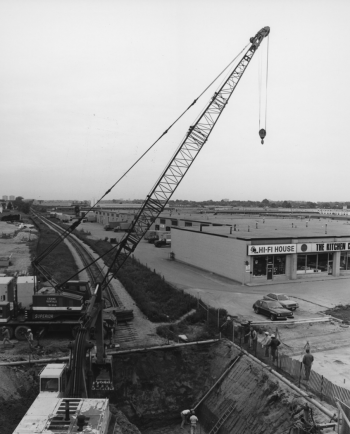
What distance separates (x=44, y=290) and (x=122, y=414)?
27.2 feet

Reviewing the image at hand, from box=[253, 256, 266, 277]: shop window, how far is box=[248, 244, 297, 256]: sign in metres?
0.72

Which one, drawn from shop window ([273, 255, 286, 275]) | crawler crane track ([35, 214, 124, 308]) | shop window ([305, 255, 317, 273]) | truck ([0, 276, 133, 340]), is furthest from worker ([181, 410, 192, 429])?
shop window ([305, 255, 317, 273])

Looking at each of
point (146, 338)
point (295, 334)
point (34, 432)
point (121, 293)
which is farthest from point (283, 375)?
point (121, 293)

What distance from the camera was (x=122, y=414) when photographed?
16.6 meters

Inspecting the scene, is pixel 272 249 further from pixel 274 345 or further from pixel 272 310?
pixel 274 345

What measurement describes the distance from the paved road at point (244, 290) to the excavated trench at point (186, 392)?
6796mm

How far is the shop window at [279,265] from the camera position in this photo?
36438 mm

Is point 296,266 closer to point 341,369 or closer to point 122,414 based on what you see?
point 341,369

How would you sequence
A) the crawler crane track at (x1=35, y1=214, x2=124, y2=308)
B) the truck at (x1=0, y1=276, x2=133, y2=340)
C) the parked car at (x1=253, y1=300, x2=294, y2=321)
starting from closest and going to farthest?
1. the truck at (x1=0, y1=276, x2=133, y2=340)
2. the parked car at (x1=253, y1=300, x2=294, y2=321)
3. the crawler crane track at (x1=35, y1=214, x2=124, y2=308)

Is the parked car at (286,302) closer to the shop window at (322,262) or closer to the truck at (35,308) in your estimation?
the truck at (35,308)

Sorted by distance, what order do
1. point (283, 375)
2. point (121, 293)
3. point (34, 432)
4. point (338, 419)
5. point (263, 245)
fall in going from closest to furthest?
point (34, 432) → point (338, 419) → point (283, 375) → point (121, 293) → point (263, 245)

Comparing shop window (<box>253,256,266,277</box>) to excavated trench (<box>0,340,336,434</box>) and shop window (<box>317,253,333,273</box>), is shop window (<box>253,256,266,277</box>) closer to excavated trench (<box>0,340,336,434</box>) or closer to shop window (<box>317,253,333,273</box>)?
shop window (<box>317,253,333,273</box>)

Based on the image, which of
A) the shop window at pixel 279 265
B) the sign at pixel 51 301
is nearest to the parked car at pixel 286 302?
the shop window at pixel 279 265

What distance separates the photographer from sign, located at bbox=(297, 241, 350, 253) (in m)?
37.4
